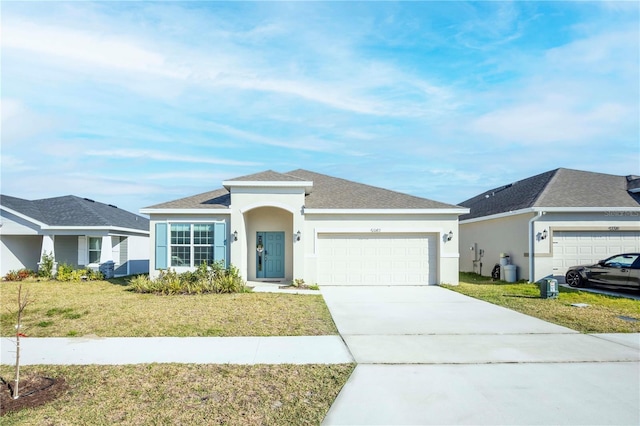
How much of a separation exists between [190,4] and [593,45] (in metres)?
11.8

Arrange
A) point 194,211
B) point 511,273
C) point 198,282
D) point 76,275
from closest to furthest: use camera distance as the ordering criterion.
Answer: point 198,282, point 194,211, point 511,273, point 76,275

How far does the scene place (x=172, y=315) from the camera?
9.81 metres

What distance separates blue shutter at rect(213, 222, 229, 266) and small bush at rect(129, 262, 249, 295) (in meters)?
0.80

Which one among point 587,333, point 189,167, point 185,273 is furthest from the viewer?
point 189,167

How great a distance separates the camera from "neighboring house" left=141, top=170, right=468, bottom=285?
1617 centimetres

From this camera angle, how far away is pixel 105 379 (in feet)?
18.2

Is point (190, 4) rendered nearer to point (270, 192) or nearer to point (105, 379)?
point (270, 192)

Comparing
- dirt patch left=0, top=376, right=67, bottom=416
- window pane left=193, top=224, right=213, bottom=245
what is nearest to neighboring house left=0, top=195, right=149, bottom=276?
window pane left=193, top=224, right=213, bottom=245

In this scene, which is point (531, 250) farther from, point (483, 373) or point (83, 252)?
Answer: point (83, 252)

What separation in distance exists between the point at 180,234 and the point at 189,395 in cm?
1208

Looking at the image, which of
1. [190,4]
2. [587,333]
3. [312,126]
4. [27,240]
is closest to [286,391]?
[587,333]

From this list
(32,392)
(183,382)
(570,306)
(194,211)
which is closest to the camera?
(32,392)

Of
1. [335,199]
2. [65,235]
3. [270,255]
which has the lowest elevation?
[270,255]

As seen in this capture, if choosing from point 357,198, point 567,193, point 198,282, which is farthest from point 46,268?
point 567,193
